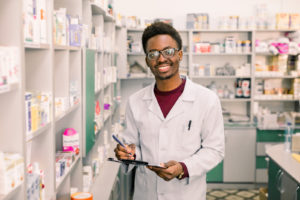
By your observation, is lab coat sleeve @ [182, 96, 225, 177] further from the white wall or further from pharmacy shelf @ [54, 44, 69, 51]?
the white wall

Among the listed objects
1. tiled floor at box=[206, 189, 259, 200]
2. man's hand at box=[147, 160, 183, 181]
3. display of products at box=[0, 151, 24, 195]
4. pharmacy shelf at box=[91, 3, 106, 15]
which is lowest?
tiled floor at box=[206, 189, 259, 200]

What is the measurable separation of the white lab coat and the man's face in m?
0.19

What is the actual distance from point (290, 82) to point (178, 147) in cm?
496

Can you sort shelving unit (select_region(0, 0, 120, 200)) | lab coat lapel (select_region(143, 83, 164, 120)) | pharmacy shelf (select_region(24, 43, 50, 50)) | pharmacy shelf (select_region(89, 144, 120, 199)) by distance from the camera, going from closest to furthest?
shelving unit (select_region(0, 0, 120, 200)), pharmacy shelf (select_region(24, 43, 50, 50)), lab coat lapel (select_region(143, 83, 164, 120)), pharmacy shelf (select_region(89, 144, 120, 199))

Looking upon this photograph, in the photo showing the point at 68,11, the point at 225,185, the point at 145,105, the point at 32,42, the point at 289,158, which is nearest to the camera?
the point at 32,42

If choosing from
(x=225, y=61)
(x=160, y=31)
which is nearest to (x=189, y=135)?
(x=160, y=31)

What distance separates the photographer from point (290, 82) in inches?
259

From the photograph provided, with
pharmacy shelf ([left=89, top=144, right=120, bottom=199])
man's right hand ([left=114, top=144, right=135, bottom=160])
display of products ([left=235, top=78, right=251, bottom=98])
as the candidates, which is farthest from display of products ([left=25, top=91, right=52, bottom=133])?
display of products ([left=235, top=78, right=251, bottom=98])

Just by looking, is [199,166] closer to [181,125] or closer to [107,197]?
[181,125]

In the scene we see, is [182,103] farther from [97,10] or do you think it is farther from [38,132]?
[97,10]

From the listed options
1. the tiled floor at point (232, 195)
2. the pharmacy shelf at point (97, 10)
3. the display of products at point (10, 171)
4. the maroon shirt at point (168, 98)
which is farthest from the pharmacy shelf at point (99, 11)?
the tiled floor at point (232, 195)

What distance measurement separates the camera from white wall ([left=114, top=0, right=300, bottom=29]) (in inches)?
258

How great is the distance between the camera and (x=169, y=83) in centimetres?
222

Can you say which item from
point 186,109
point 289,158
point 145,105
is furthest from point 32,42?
point 289,158
